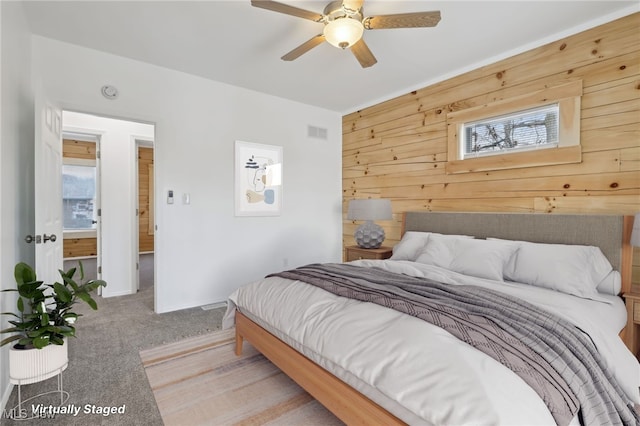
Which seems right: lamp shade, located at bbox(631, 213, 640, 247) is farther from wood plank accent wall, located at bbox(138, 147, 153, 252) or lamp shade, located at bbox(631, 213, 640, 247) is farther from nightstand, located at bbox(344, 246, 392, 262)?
wood plank accent wall, located at bbox(138, 147, 153, 252)

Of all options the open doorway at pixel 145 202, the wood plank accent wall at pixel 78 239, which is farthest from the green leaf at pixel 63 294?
the open doorway at pixel 145 202

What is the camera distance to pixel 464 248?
265 cm

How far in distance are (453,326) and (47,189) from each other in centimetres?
298

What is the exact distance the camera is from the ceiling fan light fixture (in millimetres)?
2074

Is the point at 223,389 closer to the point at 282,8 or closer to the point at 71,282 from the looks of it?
the point at 71,282

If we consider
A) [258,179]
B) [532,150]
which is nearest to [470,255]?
[532,150]

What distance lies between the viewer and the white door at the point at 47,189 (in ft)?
7.11

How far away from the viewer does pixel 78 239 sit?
22.6ft

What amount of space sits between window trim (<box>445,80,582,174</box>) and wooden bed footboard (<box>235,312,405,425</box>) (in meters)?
2.59

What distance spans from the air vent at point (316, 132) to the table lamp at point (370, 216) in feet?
A: 4.44

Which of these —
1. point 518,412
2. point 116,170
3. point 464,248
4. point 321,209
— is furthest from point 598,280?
point 116,170

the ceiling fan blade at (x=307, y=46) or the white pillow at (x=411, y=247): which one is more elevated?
the ceiling fan blade at (x=307, y=46)

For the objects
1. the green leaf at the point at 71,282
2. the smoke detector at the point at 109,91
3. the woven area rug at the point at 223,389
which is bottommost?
the woven area rug at the point at 223,389

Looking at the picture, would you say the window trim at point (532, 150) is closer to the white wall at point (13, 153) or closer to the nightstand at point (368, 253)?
Answer: the nightstand at point (368, 253)
